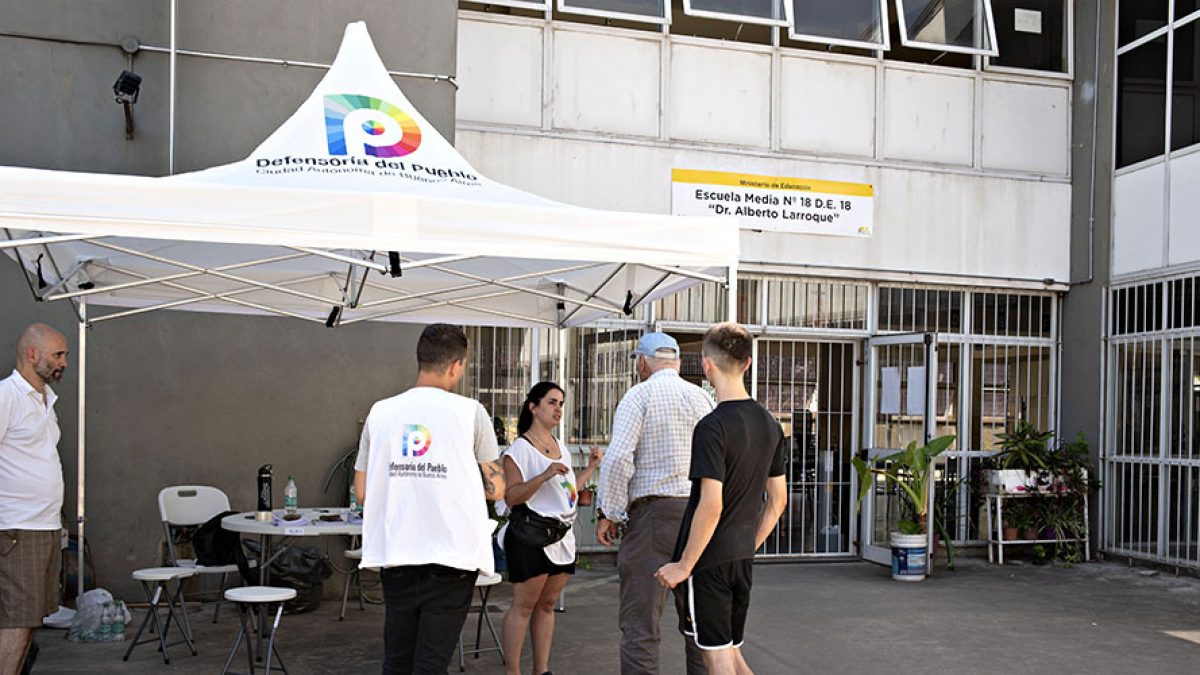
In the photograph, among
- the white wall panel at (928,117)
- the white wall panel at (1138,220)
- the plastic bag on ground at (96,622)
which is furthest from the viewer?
the white wall panel at (928,117)

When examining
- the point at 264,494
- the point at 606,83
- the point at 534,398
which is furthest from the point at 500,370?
the point at 534,398

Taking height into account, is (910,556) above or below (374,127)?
below

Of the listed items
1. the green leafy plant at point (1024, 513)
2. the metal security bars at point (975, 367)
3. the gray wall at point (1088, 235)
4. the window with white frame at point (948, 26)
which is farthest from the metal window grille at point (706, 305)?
the gray wall at point (1088, 235)

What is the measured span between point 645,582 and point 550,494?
2.24ft

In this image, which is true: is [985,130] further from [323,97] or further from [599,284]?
[323,97]

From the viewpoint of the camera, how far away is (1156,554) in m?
10.3

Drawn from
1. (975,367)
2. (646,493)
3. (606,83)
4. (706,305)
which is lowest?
(646,493)

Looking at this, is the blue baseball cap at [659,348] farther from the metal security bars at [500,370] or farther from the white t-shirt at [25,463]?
the metal security bars at [500,370]

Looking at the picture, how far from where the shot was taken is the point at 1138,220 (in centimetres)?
1063

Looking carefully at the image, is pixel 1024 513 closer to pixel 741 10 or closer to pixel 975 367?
pixel 975 367

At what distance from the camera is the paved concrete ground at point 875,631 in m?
6.36

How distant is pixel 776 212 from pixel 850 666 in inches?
200

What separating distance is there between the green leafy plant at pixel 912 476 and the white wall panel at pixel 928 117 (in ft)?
9.59

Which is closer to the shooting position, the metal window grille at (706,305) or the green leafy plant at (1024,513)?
the metal window grille at (706,305)
